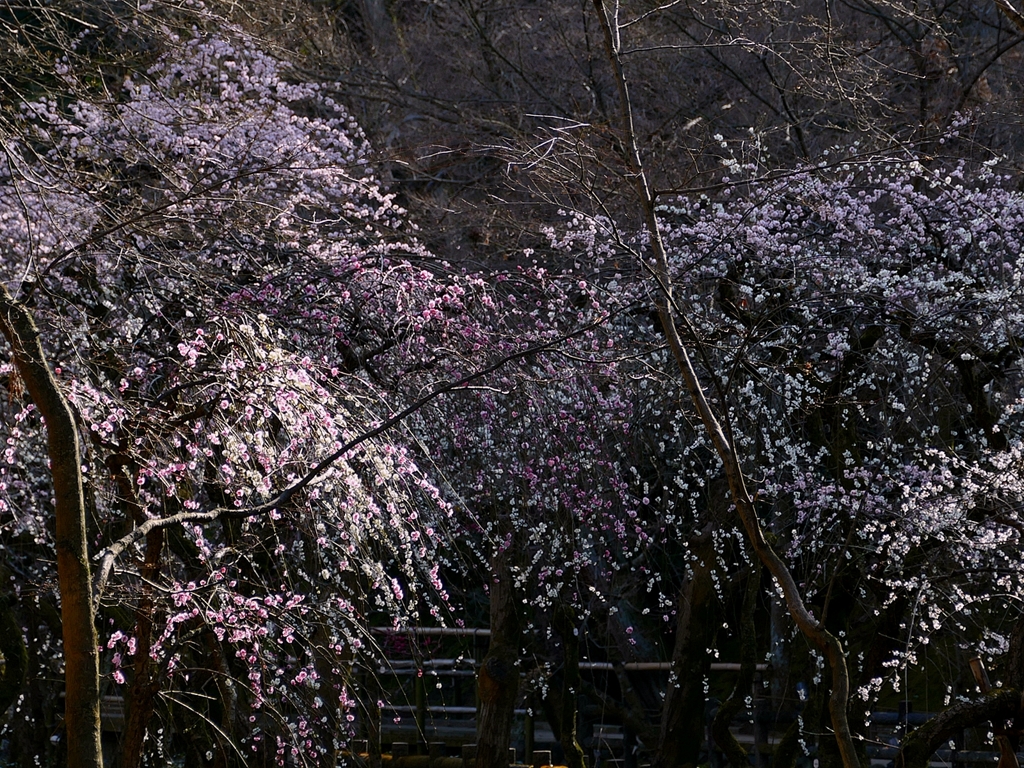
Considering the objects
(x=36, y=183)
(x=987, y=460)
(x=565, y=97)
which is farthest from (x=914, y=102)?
(x=36, y=183)

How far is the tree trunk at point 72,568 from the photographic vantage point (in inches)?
134

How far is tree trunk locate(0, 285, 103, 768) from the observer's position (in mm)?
3400

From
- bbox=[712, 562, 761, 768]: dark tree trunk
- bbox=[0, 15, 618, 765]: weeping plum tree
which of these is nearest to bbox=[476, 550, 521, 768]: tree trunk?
bbox=[0, 15, 618, 765]: weeping plum tree

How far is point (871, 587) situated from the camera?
7672 mm

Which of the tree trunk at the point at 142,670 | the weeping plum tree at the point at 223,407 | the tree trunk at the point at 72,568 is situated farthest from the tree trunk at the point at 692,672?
the tree trunk at the point at 72,568

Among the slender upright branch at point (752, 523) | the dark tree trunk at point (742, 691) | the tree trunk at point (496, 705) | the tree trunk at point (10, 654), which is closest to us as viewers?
the slender upright branch at point (752, 523)

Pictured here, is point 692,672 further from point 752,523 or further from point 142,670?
point 752,523

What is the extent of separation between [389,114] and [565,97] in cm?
259

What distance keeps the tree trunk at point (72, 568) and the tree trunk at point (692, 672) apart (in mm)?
4815

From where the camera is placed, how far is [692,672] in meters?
7.68

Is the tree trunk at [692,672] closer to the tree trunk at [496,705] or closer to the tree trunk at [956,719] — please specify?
the tree trunk at [496,705]

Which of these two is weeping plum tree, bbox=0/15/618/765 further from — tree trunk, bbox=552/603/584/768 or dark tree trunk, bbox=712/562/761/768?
dark tree trunk, bbox=712/562/761/768

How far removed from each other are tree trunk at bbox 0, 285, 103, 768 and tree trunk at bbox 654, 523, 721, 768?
190 inches

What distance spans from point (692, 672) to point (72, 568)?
509 cm
